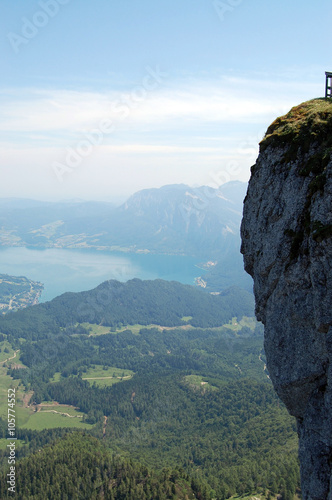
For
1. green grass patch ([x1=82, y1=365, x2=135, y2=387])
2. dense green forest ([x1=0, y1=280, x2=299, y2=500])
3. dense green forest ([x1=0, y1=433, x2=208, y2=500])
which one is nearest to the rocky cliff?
dense green forest ([x1=0, y1=280, x2=299, y2=500])

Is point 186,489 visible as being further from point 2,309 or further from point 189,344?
point 2,309

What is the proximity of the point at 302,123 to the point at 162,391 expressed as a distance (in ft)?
288

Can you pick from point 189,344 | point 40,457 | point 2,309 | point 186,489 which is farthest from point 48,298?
point 186,489

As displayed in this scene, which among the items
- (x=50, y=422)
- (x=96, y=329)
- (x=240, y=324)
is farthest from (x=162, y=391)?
(x=240, y=324)

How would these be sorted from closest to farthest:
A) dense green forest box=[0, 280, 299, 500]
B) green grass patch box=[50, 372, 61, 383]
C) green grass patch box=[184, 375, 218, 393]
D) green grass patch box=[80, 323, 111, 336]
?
dense green forest box=[0, 280, 299, 500], green grass patch box=[184, 375, 218, 393], green grass patch box=[50, 372, 61, 383], green grass patch box=[80, 323, 111, 336]

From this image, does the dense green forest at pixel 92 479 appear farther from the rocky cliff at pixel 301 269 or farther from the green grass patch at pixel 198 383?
the green grass patch at pixel 198 383

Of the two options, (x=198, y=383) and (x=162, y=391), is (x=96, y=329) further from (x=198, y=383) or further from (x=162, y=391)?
(x=198, y=383)

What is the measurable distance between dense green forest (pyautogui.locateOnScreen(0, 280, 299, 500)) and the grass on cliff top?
35.6m

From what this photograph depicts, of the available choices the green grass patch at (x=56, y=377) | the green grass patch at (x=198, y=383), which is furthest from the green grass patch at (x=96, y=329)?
the green grass patch at (x=198, y=383)

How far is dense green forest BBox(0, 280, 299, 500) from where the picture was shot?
4572 centimetres

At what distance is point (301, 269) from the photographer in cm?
1111

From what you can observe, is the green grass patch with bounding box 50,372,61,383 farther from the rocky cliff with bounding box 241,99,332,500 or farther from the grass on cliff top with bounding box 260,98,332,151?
the grass on cliff top with bounding box 260,98,332,151

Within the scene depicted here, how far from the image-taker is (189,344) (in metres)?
140

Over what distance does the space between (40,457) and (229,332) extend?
11126 centimetres
